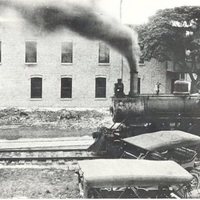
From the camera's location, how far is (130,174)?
6.27m

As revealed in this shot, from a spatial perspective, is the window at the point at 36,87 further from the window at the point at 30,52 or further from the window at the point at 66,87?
the window at the point at 66,87

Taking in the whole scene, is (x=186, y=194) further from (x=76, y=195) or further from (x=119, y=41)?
(x=119, y=41)

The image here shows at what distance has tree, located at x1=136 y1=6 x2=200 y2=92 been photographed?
79.8 ft

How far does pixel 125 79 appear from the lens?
28312 millimetres

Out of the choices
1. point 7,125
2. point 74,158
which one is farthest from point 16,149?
point 7,125

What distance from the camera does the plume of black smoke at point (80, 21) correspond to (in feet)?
41.8

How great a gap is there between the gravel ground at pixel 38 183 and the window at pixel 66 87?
56.3 ft

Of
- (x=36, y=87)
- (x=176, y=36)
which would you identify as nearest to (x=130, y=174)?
(x=176, y=36)

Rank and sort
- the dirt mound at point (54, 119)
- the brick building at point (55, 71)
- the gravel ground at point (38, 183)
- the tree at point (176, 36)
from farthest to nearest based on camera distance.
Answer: the brick building at point (55, 71)
the tree at point (176, 36)
the dirt mound at point (54, 119)
the gravel ground at point (38, 183)

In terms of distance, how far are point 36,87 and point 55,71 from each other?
1.93 meters

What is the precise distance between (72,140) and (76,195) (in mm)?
7733

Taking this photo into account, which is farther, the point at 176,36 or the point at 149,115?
the point at 176,36

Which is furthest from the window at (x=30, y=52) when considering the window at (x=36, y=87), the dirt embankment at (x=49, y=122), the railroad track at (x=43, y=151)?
the railroad track at (x=43, y=151)

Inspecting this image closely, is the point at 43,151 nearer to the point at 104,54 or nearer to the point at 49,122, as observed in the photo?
the point at 49,122
